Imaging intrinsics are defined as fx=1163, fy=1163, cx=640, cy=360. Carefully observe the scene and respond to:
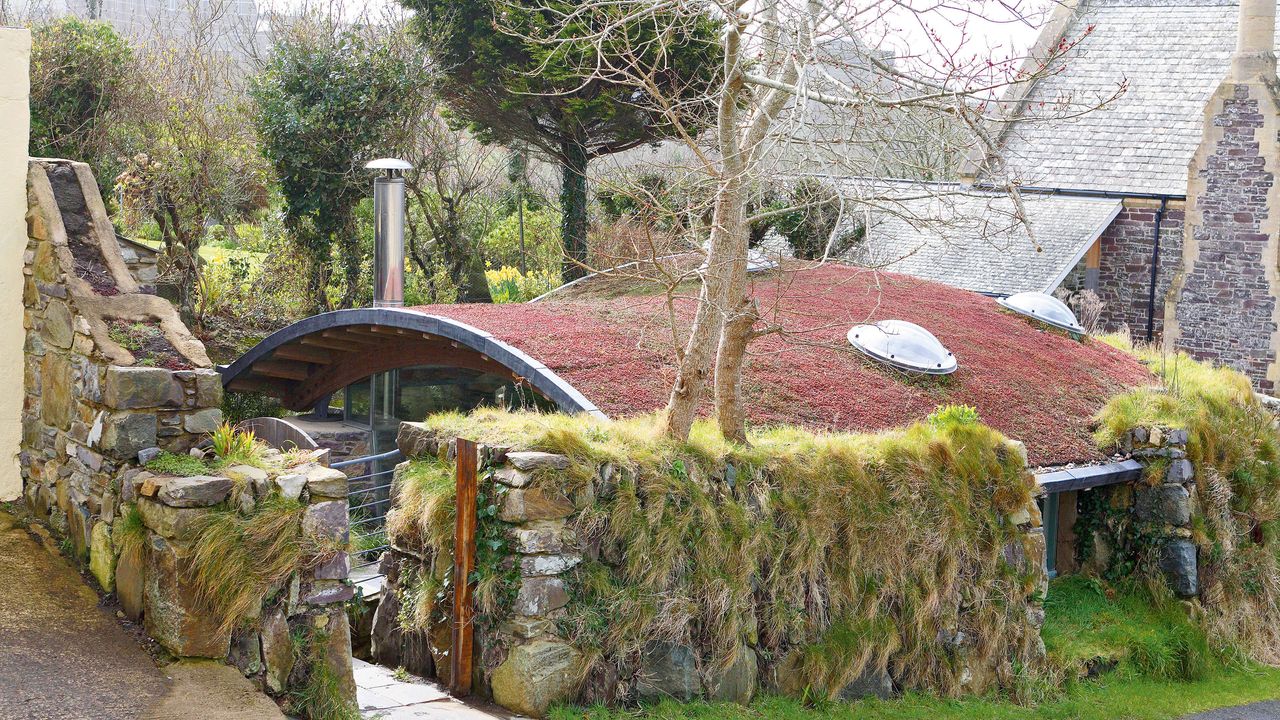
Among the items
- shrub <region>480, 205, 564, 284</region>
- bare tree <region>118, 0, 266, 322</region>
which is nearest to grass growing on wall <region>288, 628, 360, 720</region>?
bare tree <region>118, 0, 266, 322</region>

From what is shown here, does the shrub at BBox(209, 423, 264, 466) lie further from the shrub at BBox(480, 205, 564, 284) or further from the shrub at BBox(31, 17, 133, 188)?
the shrub at BBox(480, 205, 564, 284)

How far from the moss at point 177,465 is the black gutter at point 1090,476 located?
6511 millimetres

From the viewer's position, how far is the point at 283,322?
16.5m

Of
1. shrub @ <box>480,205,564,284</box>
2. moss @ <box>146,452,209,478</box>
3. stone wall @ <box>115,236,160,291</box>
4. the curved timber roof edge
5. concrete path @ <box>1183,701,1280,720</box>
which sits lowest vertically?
concrete path @ <box>1183,701,1280,720</box>

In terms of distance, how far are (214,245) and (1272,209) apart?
62.7 ft

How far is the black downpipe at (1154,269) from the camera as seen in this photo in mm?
21516

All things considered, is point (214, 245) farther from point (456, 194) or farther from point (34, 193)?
point (34, 193)

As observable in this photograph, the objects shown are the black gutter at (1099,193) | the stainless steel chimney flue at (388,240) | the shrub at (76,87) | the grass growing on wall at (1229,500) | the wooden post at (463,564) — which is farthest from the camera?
the black gutter at (1099,193)

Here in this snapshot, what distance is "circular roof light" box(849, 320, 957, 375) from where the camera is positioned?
1127 centimetres

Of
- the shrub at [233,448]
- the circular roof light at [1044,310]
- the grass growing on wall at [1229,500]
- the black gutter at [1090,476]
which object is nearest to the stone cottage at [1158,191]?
the circular roof light at [1044,310]

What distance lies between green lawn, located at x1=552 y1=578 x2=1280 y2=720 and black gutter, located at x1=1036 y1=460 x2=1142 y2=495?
45.9 inches

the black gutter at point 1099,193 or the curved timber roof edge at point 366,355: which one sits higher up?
the black gutter at point 1099,193

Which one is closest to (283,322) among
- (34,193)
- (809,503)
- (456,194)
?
(456,194)

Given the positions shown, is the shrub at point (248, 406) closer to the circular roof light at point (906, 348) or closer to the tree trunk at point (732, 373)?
the circular roof light at point (906, 348)
